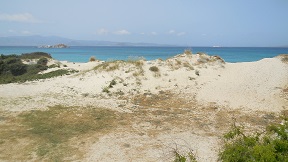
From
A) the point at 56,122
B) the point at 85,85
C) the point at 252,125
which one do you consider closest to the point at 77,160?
the point at 56,122

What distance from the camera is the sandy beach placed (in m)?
10.2

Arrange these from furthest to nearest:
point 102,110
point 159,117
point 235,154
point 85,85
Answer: point 85,85 → point 102,110 → point 159,117 → point 235,154

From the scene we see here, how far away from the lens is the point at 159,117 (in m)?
14.1

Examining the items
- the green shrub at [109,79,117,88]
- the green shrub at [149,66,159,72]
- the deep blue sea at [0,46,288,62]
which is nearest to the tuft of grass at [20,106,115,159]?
the green shrub at [109,79,117,88]

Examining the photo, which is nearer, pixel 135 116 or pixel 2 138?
pixel 2 138

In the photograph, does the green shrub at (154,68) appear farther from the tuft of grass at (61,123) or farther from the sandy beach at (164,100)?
the tuft of grass at (61,123)

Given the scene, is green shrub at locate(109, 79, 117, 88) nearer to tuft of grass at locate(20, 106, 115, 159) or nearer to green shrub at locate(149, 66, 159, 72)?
green shrub at locate(149, 66, 159, 72)

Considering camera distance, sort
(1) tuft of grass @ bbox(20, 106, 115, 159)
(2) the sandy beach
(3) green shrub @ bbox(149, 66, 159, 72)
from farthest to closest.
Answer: (3) green shrub @ bbox(149, 66, 159, 72) < (1) tuft of grass @ bbox(20, 106, 115, 159) < (2) the sandy beach

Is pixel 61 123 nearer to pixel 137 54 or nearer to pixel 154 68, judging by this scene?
pixel 154 68

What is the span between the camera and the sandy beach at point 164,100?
403 inches

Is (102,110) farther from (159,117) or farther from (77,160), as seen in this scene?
(77,160)

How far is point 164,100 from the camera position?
17.4 metres

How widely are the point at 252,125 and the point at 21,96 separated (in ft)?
43.0

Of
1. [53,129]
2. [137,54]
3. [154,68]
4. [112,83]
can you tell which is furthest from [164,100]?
[137,54]
